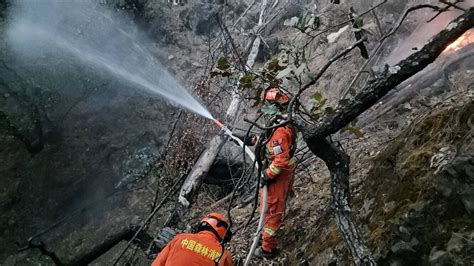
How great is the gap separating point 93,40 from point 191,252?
6012 mm

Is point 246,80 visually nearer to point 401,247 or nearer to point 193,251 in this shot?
point 193,251

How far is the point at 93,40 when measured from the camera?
8094mm

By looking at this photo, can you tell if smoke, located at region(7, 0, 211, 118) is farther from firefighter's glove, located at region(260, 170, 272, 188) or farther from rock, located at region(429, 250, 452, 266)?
rock, located at region(429, 250, 452, 266)

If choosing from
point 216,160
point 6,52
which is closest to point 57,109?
point 6,52

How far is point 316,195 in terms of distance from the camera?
5066mm

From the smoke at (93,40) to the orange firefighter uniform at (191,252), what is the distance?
3.59 metres

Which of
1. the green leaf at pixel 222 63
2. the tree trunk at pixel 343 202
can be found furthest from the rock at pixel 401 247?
the green leaf at pixel 222 63

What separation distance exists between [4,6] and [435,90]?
721cm

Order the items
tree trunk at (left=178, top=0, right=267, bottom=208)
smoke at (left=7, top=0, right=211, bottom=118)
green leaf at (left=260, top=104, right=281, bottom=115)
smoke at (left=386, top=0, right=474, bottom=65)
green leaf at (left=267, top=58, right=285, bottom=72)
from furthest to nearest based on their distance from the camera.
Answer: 1. smoke at (left=7, top=0, right=211, bottom=118)
2. smoke at (left=386, top=0, right=474, bottom=65)
3. tree trunk at (left=178, top=0, right=267, bottom=208)
4. green leaf at (left=267, top=58, right=285, bottom=72)
5. green leaf at (left=260, top=104, right=281, bottom=115)

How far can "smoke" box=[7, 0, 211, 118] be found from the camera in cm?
746

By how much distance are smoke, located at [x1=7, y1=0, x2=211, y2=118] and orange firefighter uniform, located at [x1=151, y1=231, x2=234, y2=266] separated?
11.8ft

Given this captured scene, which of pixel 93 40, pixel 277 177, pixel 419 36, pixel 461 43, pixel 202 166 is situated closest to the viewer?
pixel 277 177

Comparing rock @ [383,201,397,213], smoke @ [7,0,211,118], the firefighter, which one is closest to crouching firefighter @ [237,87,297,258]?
the firefighter

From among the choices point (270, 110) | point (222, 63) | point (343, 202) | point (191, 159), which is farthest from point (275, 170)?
point (191, 159)
